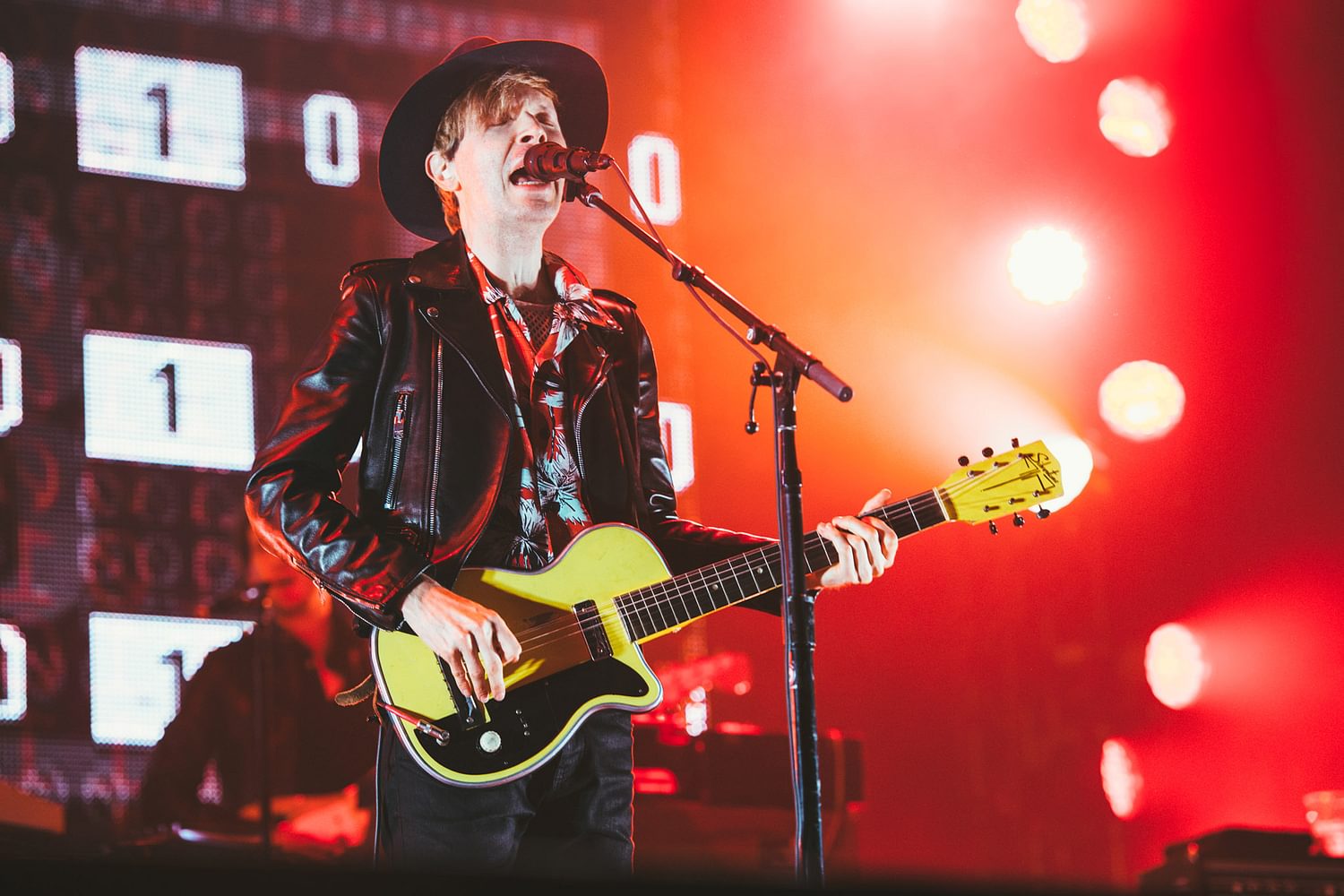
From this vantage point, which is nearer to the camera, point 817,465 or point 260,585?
point 260,585

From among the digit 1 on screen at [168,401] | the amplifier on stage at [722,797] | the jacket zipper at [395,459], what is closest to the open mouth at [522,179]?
the jacket zipper at [395,459]

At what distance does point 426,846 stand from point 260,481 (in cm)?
66

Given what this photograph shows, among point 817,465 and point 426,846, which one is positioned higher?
point 817,465

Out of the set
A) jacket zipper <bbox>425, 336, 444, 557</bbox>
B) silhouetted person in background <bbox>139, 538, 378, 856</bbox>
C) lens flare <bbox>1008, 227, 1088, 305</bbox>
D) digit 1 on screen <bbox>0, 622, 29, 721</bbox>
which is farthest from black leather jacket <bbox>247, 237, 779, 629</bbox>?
lens flare <bbox>1008, 227, 1088, 305</bbox>

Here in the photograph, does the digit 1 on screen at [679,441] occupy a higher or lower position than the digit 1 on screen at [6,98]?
lower

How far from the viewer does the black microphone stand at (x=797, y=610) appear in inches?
84.0

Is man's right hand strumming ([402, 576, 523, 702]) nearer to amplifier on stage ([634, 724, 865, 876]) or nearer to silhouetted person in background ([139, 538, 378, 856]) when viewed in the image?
amplifier on stage ([634, 724, 865, 876])

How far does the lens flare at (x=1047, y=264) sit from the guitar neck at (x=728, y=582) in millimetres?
2915

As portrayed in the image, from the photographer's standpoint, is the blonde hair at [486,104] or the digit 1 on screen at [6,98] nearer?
the blonde hair at [486,104]

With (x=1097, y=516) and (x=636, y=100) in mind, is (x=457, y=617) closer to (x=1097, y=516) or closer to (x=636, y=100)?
(x=636, y=100)

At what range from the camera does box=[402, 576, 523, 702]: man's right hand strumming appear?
2.32 m

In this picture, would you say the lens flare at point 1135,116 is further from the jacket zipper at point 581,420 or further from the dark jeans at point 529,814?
the dark jeans at point 529,814

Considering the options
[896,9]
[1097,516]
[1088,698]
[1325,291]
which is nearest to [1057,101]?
[896,9]

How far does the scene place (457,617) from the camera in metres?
2.32
